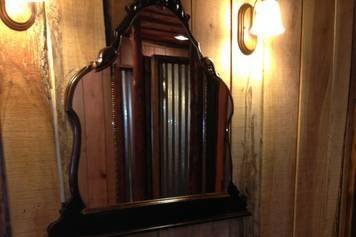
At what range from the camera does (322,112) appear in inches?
43.1

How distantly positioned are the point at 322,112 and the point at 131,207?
0.87 metres

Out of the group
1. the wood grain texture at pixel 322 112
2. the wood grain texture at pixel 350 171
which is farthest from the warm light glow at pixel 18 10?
the wood grain texture at pixel 350 171

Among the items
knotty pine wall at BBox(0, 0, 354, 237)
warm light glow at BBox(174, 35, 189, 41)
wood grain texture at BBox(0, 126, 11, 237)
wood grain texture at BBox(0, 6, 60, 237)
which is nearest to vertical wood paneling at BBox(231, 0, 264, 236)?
knotty pine wall at BBox(0, 0, 354, 237)

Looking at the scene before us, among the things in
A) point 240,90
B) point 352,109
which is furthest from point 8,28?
point 352,109

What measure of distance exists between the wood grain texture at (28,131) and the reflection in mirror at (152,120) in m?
0.10

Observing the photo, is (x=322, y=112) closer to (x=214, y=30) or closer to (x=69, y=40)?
(x=214, y=30)

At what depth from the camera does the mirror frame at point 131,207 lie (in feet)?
2.49

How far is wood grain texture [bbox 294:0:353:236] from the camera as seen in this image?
1052 millimetres

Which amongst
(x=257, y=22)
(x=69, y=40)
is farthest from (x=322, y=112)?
(x=69, y=40)

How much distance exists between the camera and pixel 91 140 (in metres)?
0.78

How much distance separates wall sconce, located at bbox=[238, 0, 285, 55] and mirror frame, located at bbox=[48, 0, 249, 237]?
0.17 meters

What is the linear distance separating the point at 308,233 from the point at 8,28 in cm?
137

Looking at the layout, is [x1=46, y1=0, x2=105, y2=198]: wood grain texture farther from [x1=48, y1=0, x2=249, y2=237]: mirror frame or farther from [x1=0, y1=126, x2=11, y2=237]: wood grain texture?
[x1=0, y1=126, x2=11, y2=237]: wood grain texture

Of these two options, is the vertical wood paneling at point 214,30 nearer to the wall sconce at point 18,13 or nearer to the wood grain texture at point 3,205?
the wall sconce at point 18,13
